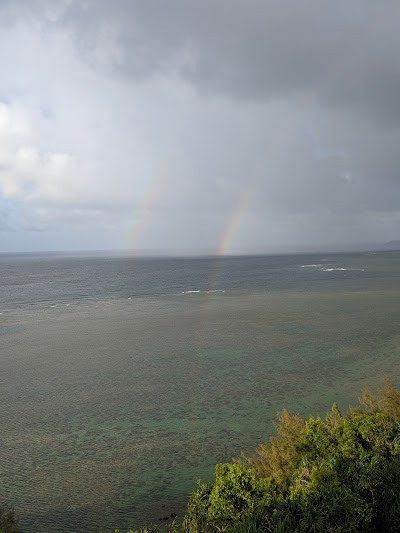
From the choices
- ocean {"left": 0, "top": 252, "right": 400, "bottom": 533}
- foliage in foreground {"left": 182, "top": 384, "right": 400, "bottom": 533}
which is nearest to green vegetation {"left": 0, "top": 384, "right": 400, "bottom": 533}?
foliage in foreground {"left": 182, "top": 384, "right": 400, "bottom": 533}

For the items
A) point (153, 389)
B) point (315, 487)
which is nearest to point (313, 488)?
point (315, 487)

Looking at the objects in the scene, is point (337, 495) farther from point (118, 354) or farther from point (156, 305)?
point (156, 305)

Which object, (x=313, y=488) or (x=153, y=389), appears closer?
(x=313, y=488)

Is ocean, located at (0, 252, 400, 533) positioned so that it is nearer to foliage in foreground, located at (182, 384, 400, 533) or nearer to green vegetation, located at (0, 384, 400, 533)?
green vegetation, located at (0, 384, 400, 533)

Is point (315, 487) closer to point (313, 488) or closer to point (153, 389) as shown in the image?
point (313, 488)

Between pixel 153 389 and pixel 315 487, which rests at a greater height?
pixel 315 487

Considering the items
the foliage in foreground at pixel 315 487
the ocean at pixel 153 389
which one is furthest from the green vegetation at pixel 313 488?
the ocean at pixel 153 389

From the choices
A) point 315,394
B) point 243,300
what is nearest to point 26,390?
point 315,394
